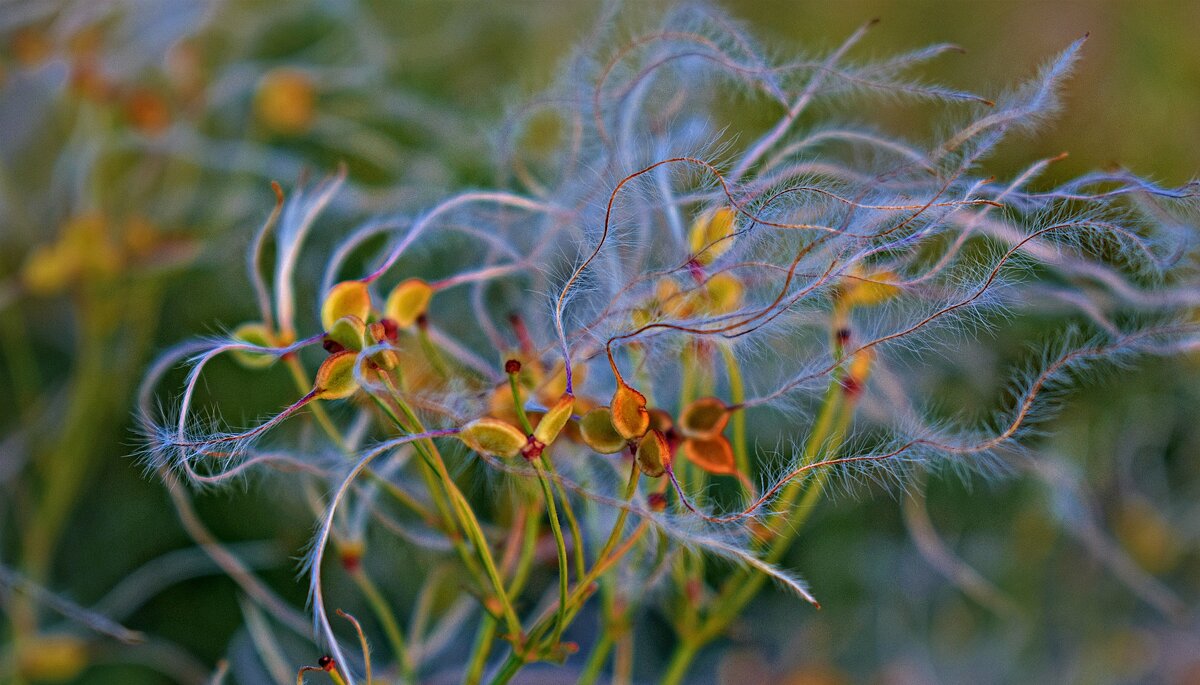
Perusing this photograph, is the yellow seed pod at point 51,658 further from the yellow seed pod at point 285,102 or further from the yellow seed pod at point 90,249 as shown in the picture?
the yellow seed pod at point 285,102

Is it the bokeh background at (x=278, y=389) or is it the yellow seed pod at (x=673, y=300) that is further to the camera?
the bokeh background at (x=278, y=389)

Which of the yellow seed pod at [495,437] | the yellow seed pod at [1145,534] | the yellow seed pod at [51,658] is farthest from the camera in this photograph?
the yellow seed pod at [1145,534]

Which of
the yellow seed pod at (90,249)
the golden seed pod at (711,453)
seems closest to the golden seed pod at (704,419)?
the golden seed pod at (711,453)

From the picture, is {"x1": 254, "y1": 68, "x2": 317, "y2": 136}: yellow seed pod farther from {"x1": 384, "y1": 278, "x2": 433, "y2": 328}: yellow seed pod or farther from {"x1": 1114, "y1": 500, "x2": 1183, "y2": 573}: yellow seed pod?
{"x1": 1114, "y1": 500, "x2": 1183, "y2": 573}: yellow seed pod

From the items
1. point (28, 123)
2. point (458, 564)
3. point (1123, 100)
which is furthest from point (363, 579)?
point (1123, 100)

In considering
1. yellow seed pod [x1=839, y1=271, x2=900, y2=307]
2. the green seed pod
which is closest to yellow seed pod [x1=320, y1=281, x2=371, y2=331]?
the green seed pod

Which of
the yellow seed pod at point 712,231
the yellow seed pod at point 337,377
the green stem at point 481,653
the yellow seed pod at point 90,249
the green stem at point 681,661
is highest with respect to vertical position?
the yellow seed pod at point 712,231

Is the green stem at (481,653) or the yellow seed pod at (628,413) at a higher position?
the yellow seed pod at (628,413)
